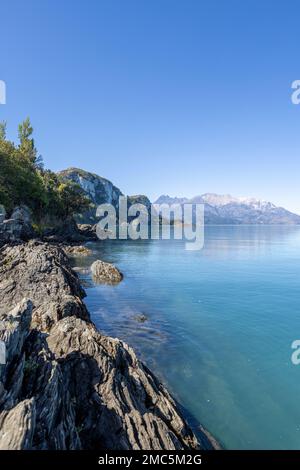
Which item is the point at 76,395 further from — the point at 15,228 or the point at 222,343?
the point at 15,228

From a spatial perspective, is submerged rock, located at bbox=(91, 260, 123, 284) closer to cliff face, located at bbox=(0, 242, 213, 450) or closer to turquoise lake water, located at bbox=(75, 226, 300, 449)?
turquoise lake water, located at bbox=(75, 226, 300, 449)

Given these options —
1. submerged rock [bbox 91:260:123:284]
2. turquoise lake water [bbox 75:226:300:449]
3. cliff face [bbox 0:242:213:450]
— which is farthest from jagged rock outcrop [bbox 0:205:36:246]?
cliff face [bbox 0:242:213:450]

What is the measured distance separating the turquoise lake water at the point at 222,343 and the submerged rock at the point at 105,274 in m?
1.61

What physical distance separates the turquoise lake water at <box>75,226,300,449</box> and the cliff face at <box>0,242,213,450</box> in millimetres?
2981

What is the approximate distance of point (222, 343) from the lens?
71.7ft

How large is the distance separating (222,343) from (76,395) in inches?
571

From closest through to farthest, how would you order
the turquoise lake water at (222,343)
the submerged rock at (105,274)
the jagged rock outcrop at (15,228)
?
1. the turquoise lake water at (222,343)
2. the submerged rock at (105,274)
3. the jagged rock outcrop at (15,228)

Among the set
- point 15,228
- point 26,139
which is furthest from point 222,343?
point 26,139

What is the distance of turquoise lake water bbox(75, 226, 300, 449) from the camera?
13680 mm

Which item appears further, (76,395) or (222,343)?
(222,343)

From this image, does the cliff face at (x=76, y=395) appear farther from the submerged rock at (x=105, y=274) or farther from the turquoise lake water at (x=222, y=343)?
the submerged rock at (x=105, y=274)

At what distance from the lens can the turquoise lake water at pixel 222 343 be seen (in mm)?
13680

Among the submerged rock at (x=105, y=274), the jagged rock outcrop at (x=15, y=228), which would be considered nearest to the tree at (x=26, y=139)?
the jagged rock outcrop at (x=15, y=228)

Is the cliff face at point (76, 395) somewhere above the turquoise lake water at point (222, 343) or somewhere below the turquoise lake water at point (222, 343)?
above
